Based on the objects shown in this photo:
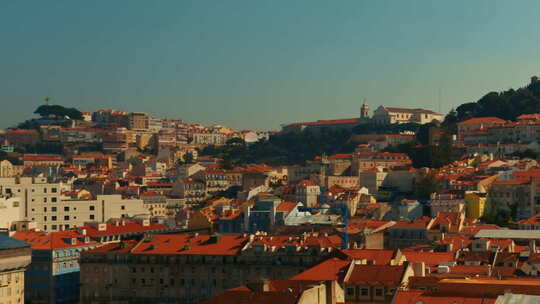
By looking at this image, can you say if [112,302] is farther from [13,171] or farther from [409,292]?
[13,171]

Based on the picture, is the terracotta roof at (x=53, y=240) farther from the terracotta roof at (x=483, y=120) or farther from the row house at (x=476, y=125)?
the terracotta roof at (x=483, y=120)

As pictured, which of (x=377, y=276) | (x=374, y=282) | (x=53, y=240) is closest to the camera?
(x=374, y=282)

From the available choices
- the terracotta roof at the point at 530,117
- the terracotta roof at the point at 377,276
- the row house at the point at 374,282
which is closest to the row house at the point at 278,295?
the row house at the point at 374,282

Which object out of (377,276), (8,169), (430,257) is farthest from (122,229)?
(8,169)

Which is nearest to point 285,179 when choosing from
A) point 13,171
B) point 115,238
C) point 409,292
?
point 13,171

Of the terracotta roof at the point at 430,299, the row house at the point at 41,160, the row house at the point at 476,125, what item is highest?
the row house at the point at 476,125

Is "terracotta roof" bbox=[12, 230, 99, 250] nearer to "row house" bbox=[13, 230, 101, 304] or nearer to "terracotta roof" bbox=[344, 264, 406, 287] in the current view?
"row house" bbox=[13, 230, 101, 304]

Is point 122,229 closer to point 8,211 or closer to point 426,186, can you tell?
point 8,211
